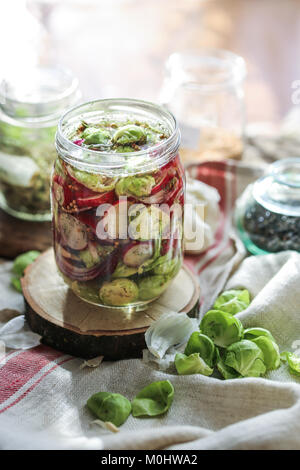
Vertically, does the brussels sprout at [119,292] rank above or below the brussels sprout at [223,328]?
above

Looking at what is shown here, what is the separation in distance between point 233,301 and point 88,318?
0.36m

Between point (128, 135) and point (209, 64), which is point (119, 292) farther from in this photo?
point (209, 64)

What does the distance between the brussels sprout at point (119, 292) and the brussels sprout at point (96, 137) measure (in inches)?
12.2

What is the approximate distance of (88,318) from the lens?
1506 mm

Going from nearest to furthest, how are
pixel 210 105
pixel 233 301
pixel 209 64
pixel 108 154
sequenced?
pixel 108 154
pixel 233 301
pixel 210 105
pixel 209 64

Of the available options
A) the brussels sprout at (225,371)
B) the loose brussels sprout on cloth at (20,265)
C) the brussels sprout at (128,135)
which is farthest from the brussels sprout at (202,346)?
the loose brussels sprout on cloth at (20,265)

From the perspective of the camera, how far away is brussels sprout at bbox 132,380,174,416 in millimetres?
1334

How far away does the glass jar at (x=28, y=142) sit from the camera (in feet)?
6.14

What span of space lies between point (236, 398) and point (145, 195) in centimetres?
47

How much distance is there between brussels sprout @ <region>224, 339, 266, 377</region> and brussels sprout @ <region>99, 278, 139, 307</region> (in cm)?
25

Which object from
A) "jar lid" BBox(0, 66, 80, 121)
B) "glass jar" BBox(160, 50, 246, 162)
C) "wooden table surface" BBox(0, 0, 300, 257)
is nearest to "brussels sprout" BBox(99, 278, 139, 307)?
"jar lid" BBox(0, 66, 80, 121)

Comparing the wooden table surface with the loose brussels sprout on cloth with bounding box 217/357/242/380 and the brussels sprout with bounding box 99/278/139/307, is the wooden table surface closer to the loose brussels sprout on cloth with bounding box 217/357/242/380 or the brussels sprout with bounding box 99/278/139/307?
the brussels sprout with bounding box 99/278/139/307

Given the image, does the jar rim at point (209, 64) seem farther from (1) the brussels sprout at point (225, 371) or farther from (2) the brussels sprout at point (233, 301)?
(1) the brussels sprout at point (225, 371)

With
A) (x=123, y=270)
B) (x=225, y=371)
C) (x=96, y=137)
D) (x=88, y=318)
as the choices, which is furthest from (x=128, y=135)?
(x=225, y=371)
